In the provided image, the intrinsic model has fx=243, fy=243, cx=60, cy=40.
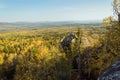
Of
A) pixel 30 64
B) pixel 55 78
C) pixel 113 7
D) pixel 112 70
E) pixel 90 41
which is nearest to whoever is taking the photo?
pixel 112 70

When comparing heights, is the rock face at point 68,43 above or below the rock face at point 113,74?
below

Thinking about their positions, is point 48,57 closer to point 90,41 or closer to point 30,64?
point 30,64

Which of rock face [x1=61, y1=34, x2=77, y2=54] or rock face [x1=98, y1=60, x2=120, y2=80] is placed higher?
rock face [x1=98, y1=60, x2=120, y2=80]

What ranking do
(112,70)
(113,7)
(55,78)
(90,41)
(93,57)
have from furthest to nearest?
(90,41)
(55,78)
(93,57)
(113,7)
(112,70)

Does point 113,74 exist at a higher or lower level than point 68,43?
higher

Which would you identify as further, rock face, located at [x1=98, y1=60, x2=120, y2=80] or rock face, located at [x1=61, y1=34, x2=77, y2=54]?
rock face, located at [x1=61, y1=34, x2=77, y2=54]

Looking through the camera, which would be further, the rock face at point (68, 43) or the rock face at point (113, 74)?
the rock face at point (68, 43)

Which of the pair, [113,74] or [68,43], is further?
[68,43]

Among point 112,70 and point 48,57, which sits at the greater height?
point 112,70

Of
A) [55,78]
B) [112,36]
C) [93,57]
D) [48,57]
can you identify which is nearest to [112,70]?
[112,36]

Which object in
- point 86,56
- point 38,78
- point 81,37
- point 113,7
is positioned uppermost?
point 113,7

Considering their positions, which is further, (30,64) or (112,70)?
(30,64)
